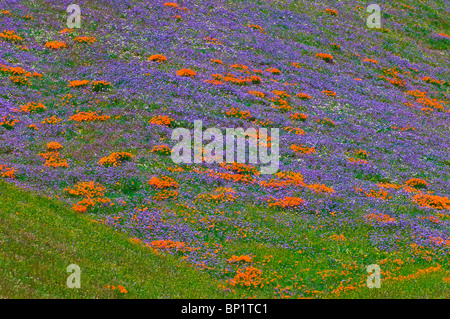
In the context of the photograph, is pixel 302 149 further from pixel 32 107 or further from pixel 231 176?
pixel 32 107

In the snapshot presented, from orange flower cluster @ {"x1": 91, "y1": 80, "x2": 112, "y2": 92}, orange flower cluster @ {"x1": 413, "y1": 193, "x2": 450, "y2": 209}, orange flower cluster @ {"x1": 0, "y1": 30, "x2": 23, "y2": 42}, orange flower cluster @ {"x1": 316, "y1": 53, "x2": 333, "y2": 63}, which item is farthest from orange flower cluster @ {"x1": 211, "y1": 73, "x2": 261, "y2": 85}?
orange flower cluster @ {"x1": 413, "y1": 193, "x2": 450, "y2": 209}

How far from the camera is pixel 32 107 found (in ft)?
86.4

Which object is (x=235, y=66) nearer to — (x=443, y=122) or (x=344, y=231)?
(x=443, y=122)

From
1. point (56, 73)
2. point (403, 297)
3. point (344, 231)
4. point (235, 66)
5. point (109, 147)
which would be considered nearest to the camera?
point (403, 297)

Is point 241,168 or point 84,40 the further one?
point 84,40

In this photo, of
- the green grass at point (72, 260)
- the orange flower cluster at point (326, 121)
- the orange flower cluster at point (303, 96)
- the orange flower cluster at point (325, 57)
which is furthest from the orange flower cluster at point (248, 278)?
the orange flower cluster at point (325, 57)

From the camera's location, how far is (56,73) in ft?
103

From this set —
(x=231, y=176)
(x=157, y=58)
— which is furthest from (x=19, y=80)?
(x=231, y=176)

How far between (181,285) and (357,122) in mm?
23314

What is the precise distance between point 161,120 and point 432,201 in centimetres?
1547

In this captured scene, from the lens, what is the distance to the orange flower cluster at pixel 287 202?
20281mm

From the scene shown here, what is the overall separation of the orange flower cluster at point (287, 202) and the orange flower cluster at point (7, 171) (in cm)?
1130

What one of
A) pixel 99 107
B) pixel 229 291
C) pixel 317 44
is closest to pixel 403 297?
pixel 229 291

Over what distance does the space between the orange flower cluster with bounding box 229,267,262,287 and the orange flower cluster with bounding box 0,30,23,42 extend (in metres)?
28.4
